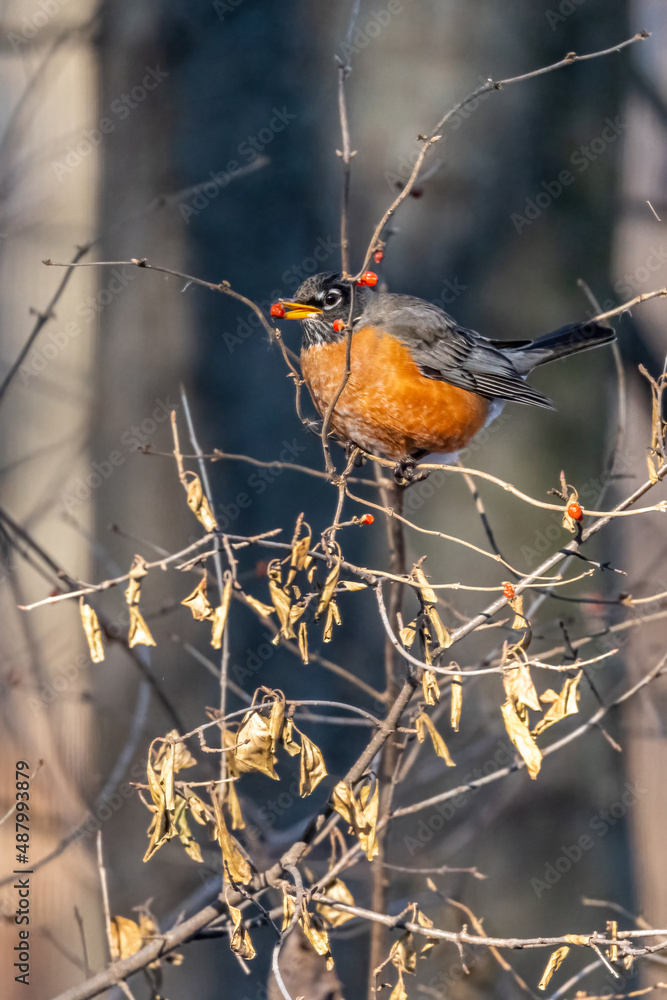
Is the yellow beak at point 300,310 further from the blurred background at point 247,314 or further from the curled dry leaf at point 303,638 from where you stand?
the curled dry leaf at point 303,638

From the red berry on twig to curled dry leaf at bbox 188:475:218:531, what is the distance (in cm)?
67

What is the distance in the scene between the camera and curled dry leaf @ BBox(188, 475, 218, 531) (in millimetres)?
1481

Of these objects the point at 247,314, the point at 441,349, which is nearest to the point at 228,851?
the point at 441,349

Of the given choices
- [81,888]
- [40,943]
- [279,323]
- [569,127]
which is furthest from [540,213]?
[40,943]

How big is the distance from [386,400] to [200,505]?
72 cm

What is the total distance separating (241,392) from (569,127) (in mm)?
1565

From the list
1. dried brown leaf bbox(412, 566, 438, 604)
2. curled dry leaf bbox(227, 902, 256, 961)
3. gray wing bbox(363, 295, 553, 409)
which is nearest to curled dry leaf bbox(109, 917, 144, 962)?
curled dry leaf bbox(227, 902, 256, 961)

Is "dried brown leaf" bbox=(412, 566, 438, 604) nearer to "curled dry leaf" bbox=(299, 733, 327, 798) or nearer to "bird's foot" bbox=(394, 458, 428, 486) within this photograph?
"curled dry leaf" bbox=(299, 733, 327, 798)

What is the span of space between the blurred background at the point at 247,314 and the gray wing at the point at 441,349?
395mm

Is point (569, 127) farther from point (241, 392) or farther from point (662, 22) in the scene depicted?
point (241, 392)

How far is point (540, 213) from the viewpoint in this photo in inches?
111

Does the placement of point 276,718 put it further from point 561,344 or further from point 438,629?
point 561,344

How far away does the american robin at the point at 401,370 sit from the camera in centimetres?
206

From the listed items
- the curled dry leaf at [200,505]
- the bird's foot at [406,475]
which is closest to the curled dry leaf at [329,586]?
the curled dry leaf at [200,505]
